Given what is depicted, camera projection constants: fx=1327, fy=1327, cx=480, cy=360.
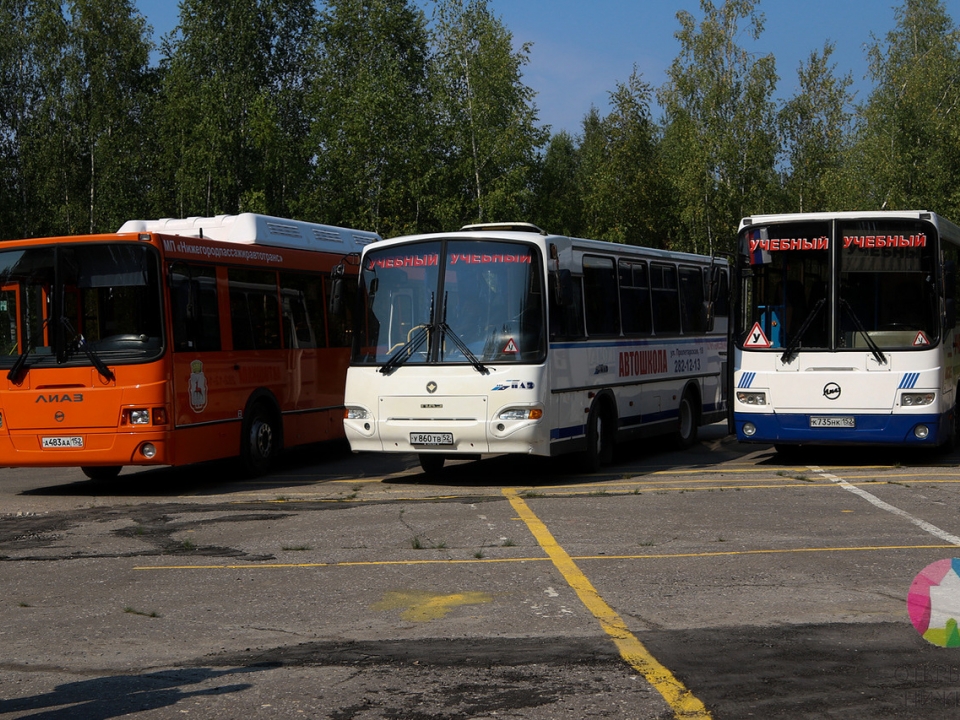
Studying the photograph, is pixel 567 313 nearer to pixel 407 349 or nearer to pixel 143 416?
pixel 407 349

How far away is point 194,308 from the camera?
1533 cm

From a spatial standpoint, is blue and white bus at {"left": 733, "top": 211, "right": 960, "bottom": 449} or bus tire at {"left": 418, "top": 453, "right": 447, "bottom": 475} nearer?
blue and white bus at {"left": 733, "top": 211, "right": 960, "bottom": 449}

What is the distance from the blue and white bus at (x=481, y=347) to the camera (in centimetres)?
1491

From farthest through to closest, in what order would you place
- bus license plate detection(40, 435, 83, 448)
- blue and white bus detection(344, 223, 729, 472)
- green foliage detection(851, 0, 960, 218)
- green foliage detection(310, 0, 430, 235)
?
green foliage detection(851, 0, 960, 218), green foliage detection(310, 0, 430, 235), blue and white bus detection(344, 223, 729, 472), bus license plate detection(40, 435, 83, 448)

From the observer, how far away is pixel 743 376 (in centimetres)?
1686

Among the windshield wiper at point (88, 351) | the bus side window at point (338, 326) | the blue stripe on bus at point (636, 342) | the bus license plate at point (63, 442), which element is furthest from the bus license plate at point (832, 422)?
the bus license plate at point (63, 442)

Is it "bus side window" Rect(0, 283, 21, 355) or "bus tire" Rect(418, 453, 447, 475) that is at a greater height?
"bus side window" Rect(0, 283, 21, 355)

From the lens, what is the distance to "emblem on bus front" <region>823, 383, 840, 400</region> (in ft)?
53.5

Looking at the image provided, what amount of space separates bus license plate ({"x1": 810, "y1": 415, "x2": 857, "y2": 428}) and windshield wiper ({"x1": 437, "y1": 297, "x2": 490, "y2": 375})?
4.34 m

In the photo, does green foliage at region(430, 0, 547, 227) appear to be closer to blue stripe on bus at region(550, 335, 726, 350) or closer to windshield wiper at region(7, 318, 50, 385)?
blue stripe on bus at region(550, 335, 726, 350)

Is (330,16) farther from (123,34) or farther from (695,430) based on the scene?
(695,430)

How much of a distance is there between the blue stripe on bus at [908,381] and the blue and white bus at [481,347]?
Answer: 260 cm

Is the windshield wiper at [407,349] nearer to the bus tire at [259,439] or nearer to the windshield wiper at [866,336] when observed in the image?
the bus tire at [259,439]

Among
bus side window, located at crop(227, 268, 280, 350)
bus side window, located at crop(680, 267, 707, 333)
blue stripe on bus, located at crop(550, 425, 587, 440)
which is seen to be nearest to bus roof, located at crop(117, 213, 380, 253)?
bus side window, located at crop(227, 268, 280, 350)
